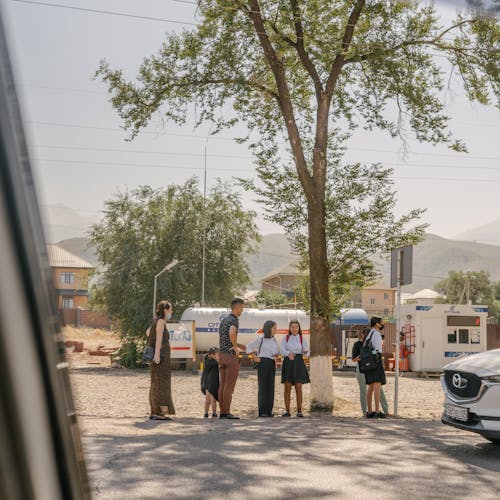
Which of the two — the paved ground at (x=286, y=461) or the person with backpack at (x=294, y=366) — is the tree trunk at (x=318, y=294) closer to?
the person with backpack at (x=294, y=366)

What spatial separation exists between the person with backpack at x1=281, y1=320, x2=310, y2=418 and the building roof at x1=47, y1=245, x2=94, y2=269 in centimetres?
1202

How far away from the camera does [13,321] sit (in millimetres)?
1360

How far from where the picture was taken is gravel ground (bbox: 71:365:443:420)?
611 inches

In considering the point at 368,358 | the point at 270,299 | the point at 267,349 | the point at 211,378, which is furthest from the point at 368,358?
the point at 270,299

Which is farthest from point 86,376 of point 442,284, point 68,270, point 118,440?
point 442,284

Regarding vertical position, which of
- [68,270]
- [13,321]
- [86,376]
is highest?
[68,270]

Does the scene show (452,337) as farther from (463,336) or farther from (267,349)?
Answer: (267,349)

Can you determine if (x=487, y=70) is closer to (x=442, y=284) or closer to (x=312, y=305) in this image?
(x=312, y=305)

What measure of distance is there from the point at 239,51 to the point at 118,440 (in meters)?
10.4

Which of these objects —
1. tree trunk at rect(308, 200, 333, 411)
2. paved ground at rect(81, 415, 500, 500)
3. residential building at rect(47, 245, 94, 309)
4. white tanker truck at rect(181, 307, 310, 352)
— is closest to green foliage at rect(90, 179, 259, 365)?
white tanker truck at rect(181, 307, 310, 352)

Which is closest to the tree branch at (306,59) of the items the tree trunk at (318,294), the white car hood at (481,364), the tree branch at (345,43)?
the tree branch at (345,43)

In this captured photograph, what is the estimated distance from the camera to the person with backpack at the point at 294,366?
45.2 feet

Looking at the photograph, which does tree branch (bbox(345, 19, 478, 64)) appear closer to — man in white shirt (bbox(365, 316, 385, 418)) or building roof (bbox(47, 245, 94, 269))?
man in white shirt (bbox(365, 316, 385, 418))

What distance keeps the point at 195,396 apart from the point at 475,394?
1181cm
